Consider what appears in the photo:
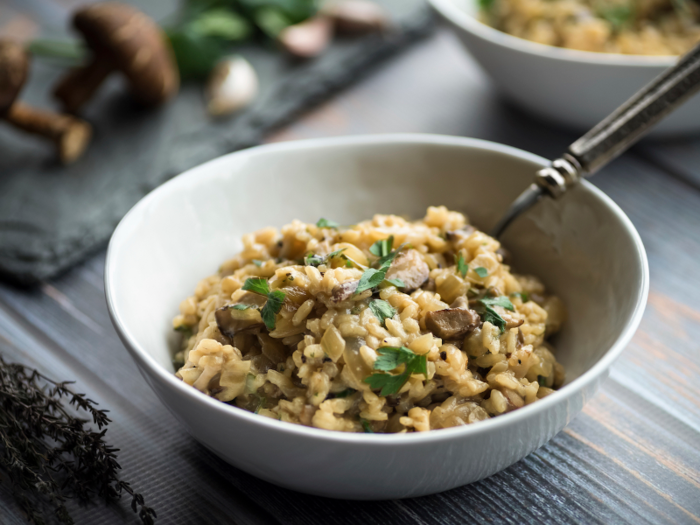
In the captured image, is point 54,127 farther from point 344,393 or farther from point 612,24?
point 612,24

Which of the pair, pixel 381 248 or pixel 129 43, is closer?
pixel 381 248

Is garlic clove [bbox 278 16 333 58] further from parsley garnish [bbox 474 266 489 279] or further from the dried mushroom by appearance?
parsley garnish [bbox 474 266 489 279]

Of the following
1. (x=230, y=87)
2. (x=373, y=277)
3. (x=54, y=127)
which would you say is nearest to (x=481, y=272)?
(x=373, y=277)

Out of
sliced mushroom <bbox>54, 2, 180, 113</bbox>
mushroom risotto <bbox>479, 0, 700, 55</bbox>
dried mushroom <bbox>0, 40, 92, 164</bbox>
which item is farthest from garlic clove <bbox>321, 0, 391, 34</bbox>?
dried mushroom <bbox>0, 40, 92, 164</bbox>

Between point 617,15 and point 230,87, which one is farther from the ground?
point 617,15

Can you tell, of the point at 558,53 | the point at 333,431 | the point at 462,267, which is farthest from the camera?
the point at 558,53

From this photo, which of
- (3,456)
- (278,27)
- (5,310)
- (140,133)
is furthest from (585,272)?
(278,27)
